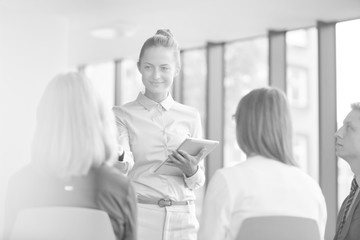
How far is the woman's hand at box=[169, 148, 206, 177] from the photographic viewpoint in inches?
113

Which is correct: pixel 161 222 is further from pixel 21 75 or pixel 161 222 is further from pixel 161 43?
pixel 21 75

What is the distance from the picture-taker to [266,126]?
211cm

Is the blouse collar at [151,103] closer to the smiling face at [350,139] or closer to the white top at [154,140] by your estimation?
the white top at [154,140]

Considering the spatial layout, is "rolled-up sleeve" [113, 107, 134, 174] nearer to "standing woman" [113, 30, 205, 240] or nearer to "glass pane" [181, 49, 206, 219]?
"standing woman" [113, 30, 205, 240]

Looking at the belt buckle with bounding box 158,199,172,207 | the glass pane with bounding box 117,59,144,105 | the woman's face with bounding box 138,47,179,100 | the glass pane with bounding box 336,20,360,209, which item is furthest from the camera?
the glass pane with bounding box 117,59,144,105

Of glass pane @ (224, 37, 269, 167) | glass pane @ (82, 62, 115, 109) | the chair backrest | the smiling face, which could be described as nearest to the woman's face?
the smiling face

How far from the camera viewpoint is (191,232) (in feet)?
9.84

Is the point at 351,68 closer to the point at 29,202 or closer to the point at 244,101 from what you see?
the point at 244,101

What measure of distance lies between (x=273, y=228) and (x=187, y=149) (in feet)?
3.17

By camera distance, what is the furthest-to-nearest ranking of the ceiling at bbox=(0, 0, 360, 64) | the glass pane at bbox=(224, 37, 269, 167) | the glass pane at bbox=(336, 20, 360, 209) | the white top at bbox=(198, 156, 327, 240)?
the glass pane at bbox=(224, 37, 269, 167) → the glass pane at bbox=(336, 20, 360, 209) → the ceiling at bbox=(0, 0, 360, 64) → the white top at bbox=(198, 156, 327, 240)

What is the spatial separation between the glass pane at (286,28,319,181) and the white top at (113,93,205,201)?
3.19 metres

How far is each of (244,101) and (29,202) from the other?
2.58 ft

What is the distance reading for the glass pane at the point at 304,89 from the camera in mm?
6195

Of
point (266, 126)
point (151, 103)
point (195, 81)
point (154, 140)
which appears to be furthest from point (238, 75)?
point (266, 126)
